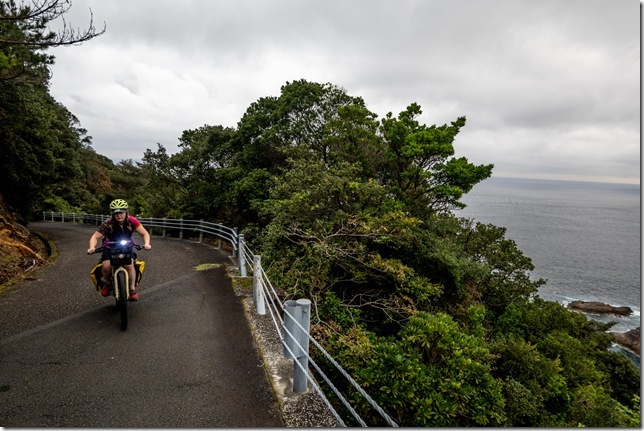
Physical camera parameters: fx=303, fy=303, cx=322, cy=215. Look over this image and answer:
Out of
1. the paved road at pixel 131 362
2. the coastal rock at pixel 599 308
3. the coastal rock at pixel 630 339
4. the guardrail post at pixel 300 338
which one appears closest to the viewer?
the paved road at pixel 131 362

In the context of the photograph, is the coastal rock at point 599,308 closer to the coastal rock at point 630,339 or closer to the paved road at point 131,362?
the coastal rock at point 630,339

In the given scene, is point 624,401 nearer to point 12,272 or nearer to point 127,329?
point 127,329

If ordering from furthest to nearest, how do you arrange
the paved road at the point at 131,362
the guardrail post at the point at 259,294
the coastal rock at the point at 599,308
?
the coastal rock at the point at 599,308, the guardrail post at the point at 259,294, the paved road at the point at 131,362

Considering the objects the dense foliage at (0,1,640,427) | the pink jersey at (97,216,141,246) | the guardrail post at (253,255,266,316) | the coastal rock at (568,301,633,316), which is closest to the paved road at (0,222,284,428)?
the guardrail post at (253,255,266,316)

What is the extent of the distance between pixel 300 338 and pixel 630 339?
40590 millimetres

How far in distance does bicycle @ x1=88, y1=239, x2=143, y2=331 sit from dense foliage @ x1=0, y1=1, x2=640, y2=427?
391cm

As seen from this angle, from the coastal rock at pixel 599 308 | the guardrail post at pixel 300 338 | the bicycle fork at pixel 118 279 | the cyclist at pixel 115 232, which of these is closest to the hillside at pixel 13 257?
the cyclist at pixel 115 232

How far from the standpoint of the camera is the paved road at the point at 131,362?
9.82 feet

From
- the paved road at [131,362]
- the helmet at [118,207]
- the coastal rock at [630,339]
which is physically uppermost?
the helmet at [118,207]

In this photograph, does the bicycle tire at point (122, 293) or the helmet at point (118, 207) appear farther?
the helmet at point (118, 207)

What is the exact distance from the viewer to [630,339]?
94.9 ft

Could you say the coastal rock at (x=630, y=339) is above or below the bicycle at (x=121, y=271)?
below

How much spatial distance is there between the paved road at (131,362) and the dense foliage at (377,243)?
2568 millimetres

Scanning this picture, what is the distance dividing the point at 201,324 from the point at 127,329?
1083 millimetres
